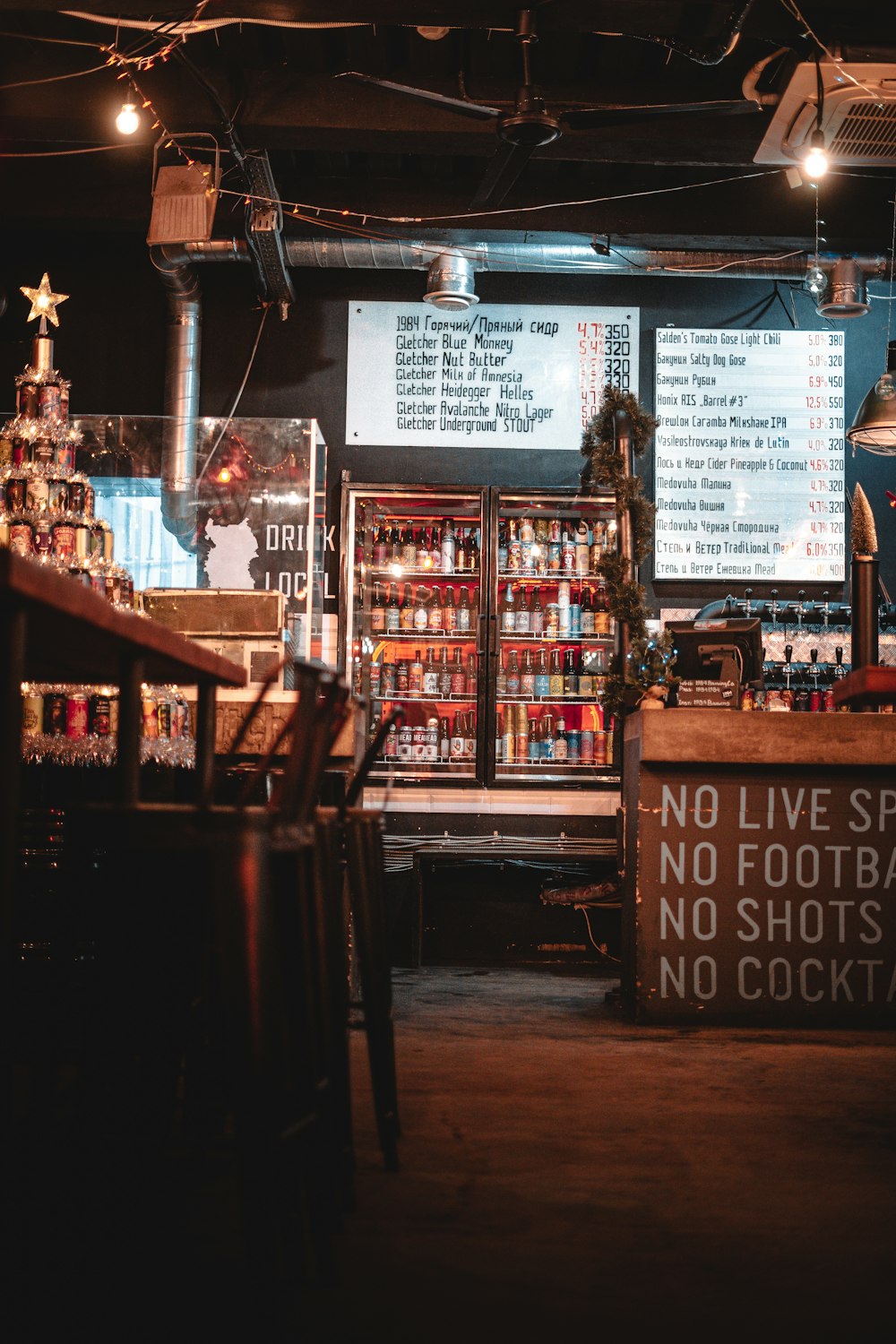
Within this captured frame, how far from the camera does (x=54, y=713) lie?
12.6 feet

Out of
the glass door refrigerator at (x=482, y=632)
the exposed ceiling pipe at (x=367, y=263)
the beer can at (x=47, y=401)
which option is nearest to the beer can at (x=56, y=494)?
the beer can at (x=47, y=401)

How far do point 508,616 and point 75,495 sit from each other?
3.08 metres

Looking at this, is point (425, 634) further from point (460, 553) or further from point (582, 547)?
point (582, 547)

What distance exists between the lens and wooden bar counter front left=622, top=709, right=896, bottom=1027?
4.14 meters

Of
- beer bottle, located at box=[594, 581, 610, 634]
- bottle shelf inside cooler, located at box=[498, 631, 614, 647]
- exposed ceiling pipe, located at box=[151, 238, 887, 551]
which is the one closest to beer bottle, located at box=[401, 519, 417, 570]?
bottle shelf inside cooler, located at box=[498, 631, 614, 647]

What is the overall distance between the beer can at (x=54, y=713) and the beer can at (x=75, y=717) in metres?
0.01

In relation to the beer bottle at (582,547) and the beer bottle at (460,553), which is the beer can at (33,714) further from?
the beer bottle at (582,547)

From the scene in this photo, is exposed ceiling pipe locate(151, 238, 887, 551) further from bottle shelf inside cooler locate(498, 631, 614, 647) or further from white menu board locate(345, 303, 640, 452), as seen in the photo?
bottle shelf inside cooler locate(498, 631, 614, 647)

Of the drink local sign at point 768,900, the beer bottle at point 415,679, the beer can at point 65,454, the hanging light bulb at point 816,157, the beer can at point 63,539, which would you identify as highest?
the hanging light bulb at point 816,157

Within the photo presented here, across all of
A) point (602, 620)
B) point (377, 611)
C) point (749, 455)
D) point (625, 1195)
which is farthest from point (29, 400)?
point (749, 455)

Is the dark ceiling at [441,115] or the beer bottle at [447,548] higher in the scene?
the dark ceiling at [441,115]

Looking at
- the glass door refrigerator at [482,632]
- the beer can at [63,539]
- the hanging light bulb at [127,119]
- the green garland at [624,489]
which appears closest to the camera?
the beer can at [63,539]

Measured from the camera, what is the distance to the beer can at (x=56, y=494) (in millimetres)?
3992

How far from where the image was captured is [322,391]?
705cm
